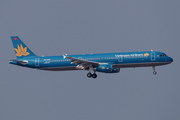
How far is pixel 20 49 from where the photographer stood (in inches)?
3130

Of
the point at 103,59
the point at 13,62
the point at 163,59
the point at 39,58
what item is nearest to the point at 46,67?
Answer: the point at 39,58

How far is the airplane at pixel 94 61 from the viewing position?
72.6 meters

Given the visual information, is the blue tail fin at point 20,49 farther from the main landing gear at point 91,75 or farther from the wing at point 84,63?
the main landing gear at point 91,75

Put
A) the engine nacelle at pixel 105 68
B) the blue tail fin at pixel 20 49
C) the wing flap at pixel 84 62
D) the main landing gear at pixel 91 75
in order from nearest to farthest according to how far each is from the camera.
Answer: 1. the engine nacelle at pixel 105 68
2. the wing flap at pixel 84 62
3. the main landing gear at pixel 91 75
4. the blue tail fin at pixel 20 49

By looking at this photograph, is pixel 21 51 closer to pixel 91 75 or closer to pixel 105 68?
pixel 91 75

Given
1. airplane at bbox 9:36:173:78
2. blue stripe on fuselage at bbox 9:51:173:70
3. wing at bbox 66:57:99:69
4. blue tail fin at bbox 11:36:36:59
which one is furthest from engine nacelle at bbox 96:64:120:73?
blue tail fin at bbox 11:36:36:59

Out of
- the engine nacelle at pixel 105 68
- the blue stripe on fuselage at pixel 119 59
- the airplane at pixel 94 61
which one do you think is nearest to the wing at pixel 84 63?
the airplane at pixel 94 61

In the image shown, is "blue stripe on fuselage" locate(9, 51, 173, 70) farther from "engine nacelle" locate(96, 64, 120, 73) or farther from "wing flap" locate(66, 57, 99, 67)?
"engine nacelle" locate(96, 64, 120, 73)

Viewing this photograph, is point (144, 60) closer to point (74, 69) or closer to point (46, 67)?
point (74, 69)

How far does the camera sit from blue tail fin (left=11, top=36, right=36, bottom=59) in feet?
260

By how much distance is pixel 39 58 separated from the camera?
7756 cm

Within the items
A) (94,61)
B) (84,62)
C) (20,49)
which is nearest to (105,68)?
(94,61)

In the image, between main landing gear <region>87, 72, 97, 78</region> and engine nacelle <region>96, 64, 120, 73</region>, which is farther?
main landing gear <region>87, 72, 97, 78</region>

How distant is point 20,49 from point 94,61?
1966 centimetres
